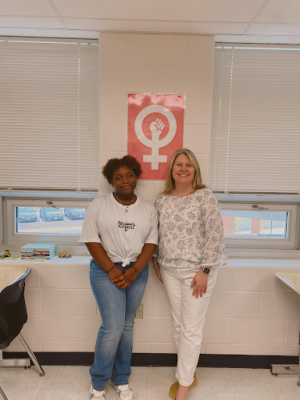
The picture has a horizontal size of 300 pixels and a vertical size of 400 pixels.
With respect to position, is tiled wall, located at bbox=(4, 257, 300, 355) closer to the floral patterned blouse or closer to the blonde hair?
the floral patterned blouse

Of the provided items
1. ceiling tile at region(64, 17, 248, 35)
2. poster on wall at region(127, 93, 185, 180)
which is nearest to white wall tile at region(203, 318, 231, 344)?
poster on wall at region(127, 93, 185, 180)

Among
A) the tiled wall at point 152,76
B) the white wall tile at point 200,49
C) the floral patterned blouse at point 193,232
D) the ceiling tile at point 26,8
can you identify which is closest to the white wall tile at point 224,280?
the floral patterned blouse at point 193,232

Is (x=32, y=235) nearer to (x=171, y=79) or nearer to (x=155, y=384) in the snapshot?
(x=155, y=384)

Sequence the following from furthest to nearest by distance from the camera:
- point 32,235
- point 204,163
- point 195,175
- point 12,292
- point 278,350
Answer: point 32,235 < point 278,350 < point 204,163 < point 195,175 < point 12,292

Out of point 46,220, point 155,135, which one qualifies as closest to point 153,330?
point 46,220

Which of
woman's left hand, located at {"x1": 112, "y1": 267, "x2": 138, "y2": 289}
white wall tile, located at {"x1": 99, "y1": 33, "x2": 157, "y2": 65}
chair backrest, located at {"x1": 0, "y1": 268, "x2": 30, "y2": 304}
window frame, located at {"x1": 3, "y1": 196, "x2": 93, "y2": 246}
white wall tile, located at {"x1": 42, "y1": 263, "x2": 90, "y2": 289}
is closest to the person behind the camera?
chair backrest, located at {"x1": 0, "y1": 268, "x2": 30, "y2": 304}

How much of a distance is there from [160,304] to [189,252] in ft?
2.08

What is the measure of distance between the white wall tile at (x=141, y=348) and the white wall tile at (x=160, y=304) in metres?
0.26

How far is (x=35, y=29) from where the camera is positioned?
2.14 m

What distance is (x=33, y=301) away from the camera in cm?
225

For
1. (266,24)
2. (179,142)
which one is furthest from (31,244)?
(266,24)

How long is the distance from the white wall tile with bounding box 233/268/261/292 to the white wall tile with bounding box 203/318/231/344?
29 centimetres

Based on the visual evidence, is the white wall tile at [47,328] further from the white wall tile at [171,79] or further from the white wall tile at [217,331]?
the white wall tile at [171,79]

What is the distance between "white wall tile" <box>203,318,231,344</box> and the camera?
7.46 feet
